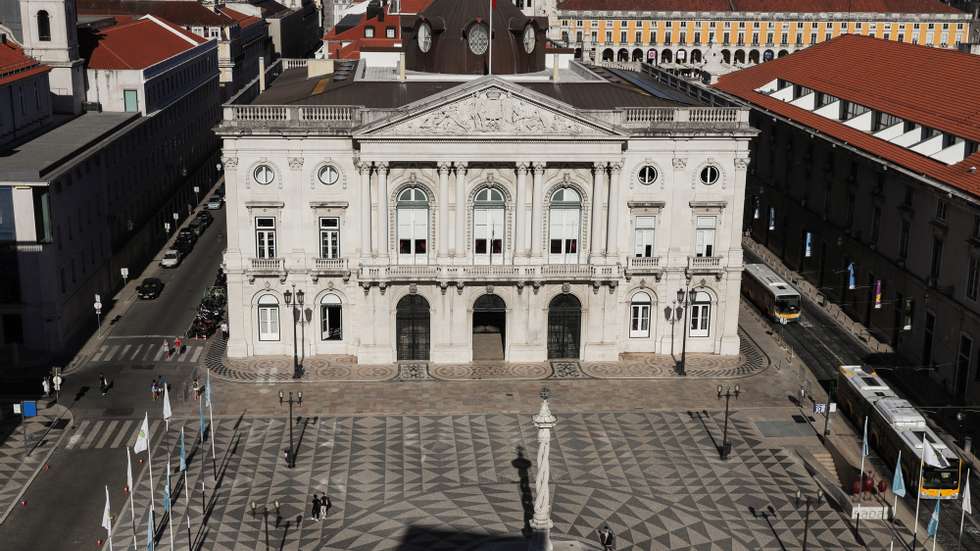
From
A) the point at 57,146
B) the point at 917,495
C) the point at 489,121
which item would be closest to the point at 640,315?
the point at 489,121

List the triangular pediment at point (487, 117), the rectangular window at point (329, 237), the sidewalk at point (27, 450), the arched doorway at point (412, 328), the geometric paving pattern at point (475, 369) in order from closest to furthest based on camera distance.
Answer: the sidewalk at point (27, 450), the triangular pediment at point (487, 117), the geometric paving pattern at point (475, 369), the rectangular window at point (329, 237), the arched doorway at point (412, 328)

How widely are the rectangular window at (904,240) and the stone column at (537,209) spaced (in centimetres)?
2986

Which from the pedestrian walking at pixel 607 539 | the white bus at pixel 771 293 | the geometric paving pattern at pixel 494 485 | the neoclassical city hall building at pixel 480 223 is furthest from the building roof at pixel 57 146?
the white bus at pixel 771 293

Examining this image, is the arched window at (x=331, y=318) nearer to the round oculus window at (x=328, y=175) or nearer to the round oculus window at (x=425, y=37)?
the round oculus window at (x=328, y=175)

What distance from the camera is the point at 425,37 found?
10300 centimetres

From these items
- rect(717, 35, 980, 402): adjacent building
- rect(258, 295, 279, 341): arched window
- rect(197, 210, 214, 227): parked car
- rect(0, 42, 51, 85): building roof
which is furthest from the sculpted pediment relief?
rect(197, 210, 214, 227): parked car

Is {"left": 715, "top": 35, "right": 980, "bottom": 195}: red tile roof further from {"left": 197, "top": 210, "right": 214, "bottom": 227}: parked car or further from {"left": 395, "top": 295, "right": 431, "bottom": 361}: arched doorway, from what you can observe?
{"left": 197, "top": 210, "right": 214, "bottom": 227}: parked car

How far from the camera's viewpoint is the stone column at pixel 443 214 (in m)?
87.1

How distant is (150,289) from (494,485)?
50.2 m

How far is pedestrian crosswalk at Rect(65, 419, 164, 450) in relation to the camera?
2980 inches

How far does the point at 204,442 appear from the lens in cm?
7656

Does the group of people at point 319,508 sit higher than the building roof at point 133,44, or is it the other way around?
the building roof at point 133,44

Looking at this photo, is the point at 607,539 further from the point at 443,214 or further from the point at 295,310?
the point at 295,310

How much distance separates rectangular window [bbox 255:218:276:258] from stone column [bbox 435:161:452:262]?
12.4 meters
